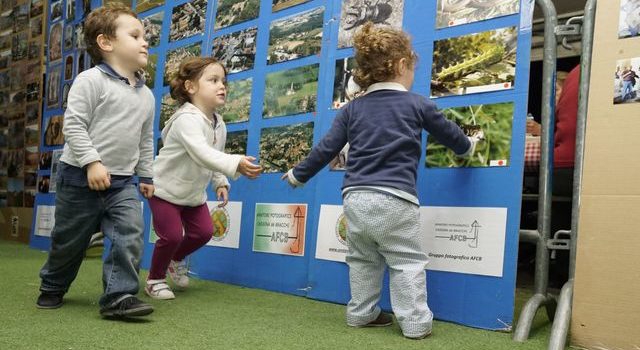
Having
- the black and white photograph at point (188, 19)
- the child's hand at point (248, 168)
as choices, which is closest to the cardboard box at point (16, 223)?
the black and white photograph at point (188, 19)

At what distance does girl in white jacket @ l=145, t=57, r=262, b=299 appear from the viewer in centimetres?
237

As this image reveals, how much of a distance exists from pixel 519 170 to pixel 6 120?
5.04 metres

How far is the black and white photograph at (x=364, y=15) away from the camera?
219 cm

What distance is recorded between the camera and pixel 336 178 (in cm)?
229

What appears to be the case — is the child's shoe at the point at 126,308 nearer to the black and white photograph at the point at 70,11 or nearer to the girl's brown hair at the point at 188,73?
the girl's brown hair at the point at 188,73

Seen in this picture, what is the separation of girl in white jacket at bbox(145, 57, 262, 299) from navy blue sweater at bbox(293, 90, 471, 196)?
0.59 metres

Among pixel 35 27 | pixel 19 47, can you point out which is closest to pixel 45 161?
pixel 35 27

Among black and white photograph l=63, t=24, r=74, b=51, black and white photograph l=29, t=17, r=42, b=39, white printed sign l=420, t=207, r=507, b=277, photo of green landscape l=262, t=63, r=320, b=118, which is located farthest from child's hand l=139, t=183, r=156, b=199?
black and white photograph l=29, t=17, r=42, b=39

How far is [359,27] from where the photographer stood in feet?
7.52

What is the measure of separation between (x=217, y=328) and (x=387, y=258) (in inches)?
22.3

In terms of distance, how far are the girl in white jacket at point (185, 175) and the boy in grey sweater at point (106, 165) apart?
0.25 metres

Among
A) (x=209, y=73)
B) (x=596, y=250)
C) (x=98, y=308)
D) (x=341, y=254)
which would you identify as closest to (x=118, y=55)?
(x=209, y=73)

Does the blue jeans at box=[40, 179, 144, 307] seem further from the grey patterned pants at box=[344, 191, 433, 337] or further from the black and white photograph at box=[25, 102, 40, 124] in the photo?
the black and white photograph at box=[25, 102, 40, 124]

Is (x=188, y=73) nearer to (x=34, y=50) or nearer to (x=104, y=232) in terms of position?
(x=104, y=232)
